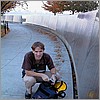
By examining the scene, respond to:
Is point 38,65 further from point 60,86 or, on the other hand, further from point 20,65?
point 20,65

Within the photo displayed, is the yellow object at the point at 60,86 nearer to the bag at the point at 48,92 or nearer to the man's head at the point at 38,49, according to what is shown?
the bag at the point at 48,92

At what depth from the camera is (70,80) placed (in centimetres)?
295

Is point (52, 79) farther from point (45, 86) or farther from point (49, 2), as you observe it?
point (49, 2)

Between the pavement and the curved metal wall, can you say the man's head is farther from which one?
the curved metal wall

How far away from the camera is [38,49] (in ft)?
8.52

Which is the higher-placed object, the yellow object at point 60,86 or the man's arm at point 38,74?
the man's arm at point 38,74

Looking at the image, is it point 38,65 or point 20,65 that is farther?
point 20,65

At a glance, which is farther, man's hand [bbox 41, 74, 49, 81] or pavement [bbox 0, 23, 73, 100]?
pavement [bbox 0, 23, 73, 100]

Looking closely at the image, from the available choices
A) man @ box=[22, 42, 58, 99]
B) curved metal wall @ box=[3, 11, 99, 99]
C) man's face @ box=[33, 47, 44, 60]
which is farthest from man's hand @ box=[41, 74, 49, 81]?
curved metal wall @ box=[3, 11, 99, 99]

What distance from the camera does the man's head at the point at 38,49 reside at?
2584mm

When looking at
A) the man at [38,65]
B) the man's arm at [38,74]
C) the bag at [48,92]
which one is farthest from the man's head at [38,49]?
the bag at [48,92]

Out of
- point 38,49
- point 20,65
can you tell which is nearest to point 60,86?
point 38,49

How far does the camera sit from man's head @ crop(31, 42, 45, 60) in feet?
8.48

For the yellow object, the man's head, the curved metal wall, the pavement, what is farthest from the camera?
the pavement
